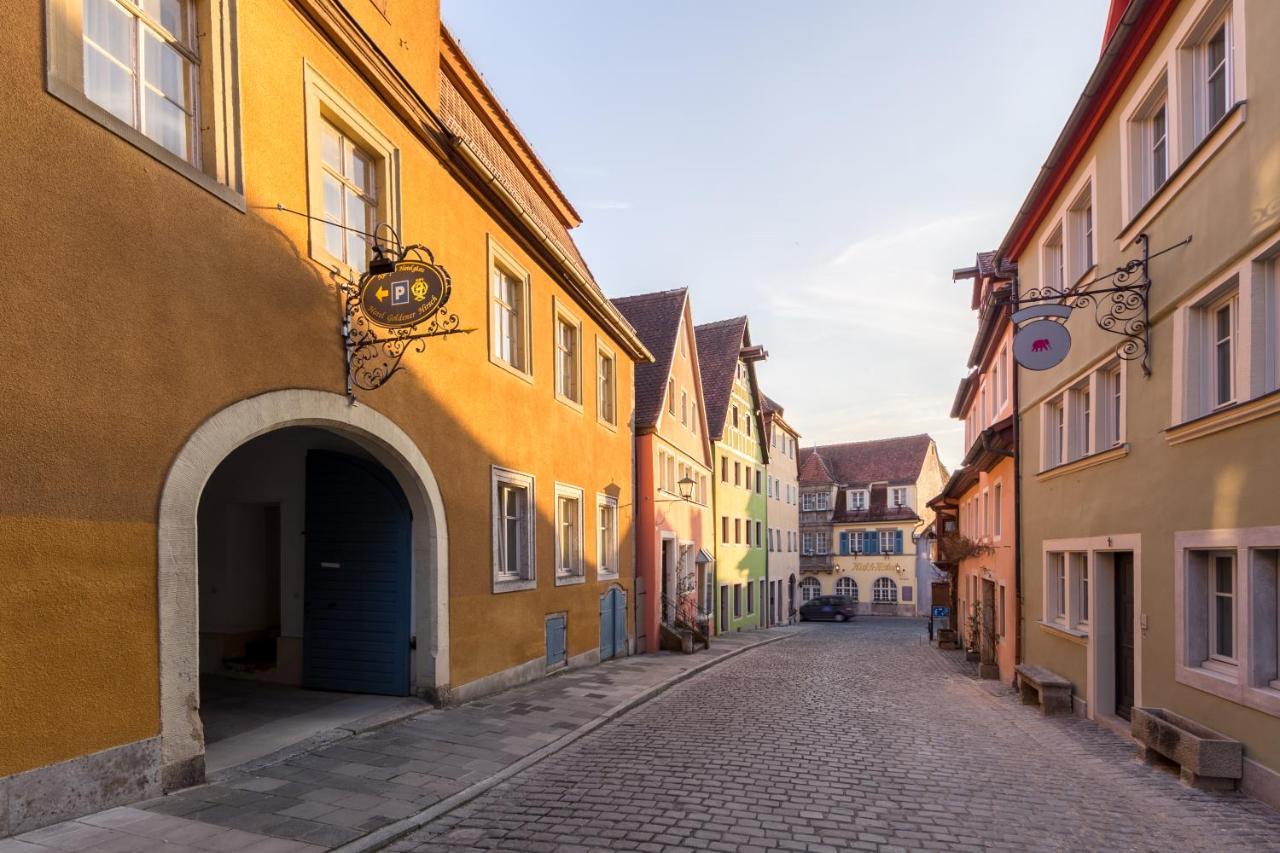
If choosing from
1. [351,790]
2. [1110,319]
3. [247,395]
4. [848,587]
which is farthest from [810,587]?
[247,395]

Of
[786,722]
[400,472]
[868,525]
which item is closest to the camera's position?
[400,472]

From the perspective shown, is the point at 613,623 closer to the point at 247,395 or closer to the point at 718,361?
the point at 247,395

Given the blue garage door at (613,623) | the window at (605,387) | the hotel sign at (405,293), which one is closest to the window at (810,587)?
the blue garage door at (613,623)

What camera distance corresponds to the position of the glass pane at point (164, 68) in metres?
6.32

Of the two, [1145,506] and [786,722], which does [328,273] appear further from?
[1145,506]

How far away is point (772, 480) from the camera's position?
41500mm

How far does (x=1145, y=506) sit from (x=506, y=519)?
8328mm

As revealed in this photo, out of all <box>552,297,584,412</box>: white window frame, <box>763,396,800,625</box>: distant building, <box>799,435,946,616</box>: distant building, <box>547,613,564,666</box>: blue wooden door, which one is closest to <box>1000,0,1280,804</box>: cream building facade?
<box>547,613,564,666</box>: blue wooden door

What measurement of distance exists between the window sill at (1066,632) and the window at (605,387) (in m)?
9.01

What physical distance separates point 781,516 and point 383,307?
1469 inches

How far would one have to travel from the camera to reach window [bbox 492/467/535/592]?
12.0 meters

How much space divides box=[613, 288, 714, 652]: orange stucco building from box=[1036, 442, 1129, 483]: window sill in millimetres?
9525

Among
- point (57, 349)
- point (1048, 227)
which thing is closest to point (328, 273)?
point (57, 349)

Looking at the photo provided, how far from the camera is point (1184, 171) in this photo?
8086 millimetres
